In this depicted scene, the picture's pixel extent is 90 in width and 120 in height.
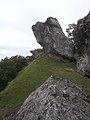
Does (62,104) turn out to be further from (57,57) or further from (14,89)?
(57,57)

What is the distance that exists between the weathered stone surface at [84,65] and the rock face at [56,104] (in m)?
49.3

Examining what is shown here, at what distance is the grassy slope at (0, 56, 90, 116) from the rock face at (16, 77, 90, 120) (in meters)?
34.8

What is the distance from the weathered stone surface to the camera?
99100 mm

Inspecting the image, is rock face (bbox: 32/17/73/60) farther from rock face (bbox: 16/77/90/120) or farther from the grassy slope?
rock face (bbox: 16/77/90/120)

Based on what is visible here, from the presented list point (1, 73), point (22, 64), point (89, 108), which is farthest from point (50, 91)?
point (22, 64)

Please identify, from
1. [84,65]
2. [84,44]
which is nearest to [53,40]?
[84,44]

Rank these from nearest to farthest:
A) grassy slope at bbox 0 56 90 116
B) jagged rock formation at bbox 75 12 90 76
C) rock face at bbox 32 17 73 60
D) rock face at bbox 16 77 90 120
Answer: rock face at bbox 16 77 90 120
grassy slope at bbox 0 56 90 116
jagged rock formation at bbox 75 12 90 76
rock face at bbox 32 17 73 60

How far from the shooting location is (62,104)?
148 ft

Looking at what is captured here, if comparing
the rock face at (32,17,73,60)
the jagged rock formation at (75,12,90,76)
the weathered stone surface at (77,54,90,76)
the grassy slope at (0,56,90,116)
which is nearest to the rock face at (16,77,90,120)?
the grassy slope at (0,56,90,116)

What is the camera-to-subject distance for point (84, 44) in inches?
4272

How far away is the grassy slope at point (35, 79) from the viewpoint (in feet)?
303

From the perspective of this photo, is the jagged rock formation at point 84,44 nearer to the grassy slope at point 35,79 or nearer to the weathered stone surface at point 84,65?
the weathered stone surface at point 84,65

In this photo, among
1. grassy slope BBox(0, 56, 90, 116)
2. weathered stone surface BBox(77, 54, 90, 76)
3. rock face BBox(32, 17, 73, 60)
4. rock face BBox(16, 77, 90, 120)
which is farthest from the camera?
rock face BBox(32, 17, 73, 60)

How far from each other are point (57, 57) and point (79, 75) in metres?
28.1
